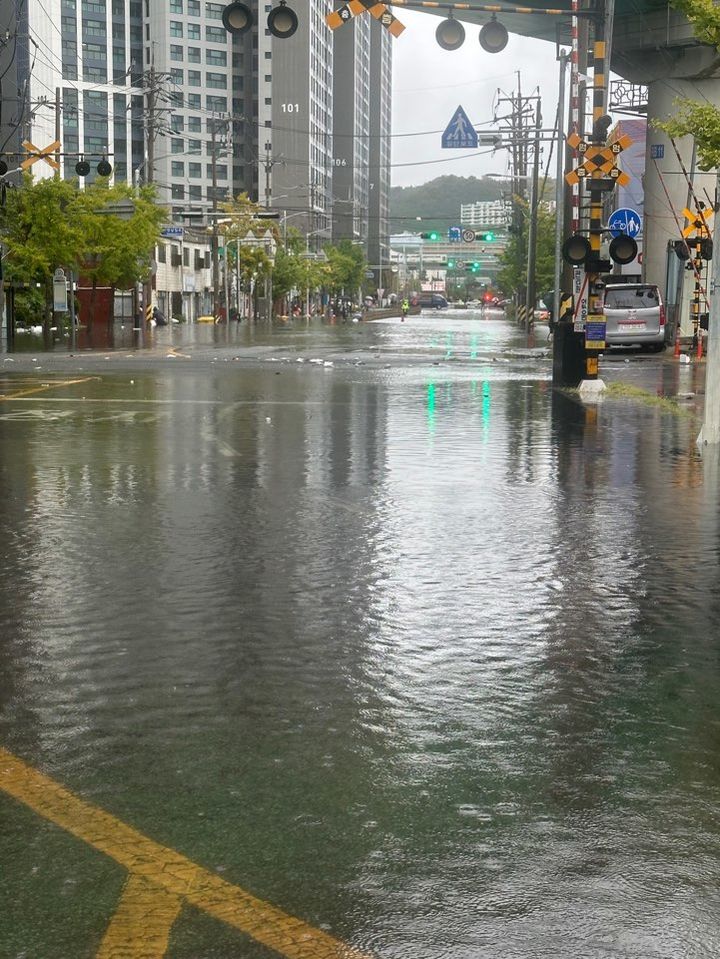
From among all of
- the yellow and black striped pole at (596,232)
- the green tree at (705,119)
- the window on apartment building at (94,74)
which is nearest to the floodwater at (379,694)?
the green tree at (705,119)

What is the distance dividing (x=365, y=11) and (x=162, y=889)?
19.6m

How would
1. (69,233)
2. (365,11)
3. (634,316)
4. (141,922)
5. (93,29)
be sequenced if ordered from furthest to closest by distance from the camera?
(93,29) < (69,233) < (634,316) < (365,11) < (141,922)

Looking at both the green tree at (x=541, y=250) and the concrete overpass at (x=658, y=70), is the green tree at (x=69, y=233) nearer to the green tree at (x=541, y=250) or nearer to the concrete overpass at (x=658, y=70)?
the concrete overpass at (x=658, y=70)

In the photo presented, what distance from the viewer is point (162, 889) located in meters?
4.02

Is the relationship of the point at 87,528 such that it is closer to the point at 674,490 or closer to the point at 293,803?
the point at 674,490

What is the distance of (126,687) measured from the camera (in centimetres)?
620

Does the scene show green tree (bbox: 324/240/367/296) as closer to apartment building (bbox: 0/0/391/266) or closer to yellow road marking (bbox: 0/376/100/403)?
A: apartment building (bbox: 0/0/391/266)

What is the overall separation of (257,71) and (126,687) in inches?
6994

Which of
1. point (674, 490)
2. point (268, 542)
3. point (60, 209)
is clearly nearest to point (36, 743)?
point (268, 542)

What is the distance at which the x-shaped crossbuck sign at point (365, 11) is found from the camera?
70.6ft

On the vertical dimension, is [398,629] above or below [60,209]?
below

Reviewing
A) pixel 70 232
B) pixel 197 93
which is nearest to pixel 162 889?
pixel 70 232

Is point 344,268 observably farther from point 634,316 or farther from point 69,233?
point 634,316

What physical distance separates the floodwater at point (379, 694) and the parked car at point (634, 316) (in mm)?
27386
